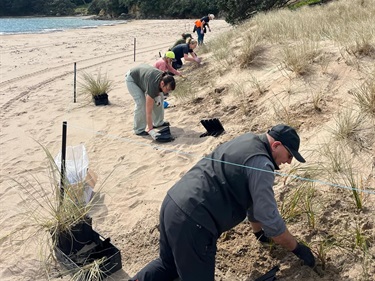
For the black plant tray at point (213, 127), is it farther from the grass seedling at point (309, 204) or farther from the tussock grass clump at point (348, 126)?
the grass seedling at point (309, 204)

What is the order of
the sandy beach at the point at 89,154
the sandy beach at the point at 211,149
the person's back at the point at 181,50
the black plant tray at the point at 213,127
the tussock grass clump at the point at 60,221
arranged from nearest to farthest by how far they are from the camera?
1. the sandy beach at the point at 211,149
2. the tussock grass clump at the point at 60,221
3. the sandy beach at the point at 89,154
4. the black plant tray at the point at 213,127
5. the person's back at the point at 181,50

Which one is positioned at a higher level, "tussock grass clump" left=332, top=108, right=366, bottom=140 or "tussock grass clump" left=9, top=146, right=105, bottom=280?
"tussock grass clump" left=332, top=108, right=366, bottom=140

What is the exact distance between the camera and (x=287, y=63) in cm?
644

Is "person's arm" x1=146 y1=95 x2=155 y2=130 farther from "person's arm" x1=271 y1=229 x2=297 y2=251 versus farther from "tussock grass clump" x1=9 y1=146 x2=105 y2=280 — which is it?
"person's arm" x1=271 y1=229 x2=297 y2=251

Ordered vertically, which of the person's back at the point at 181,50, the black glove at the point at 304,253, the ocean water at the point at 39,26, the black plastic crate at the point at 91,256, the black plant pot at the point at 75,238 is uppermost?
the ocean water at the point at 39,26

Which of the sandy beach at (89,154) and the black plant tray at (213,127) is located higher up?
the black plant tray at (213,127)

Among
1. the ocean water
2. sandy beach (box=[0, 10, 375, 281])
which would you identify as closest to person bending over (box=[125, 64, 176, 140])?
sandy beach (box=[0, 10, 375, 281])

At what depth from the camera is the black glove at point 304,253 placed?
3.02 m

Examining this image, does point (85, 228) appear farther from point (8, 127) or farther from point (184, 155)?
point (8, 127)

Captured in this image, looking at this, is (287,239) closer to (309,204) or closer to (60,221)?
(309,204)

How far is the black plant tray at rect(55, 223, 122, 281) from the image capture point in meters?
3.44

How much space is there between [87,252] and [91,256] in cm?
5

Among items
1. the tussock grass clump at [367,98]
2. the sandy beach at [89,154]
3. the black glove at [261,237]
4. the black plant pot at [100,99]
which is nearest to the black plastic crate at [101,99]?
the black plant pot at [100,99]

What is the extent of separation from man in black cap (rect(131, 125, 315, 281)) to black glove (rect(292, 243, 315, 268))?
22 centimetres
